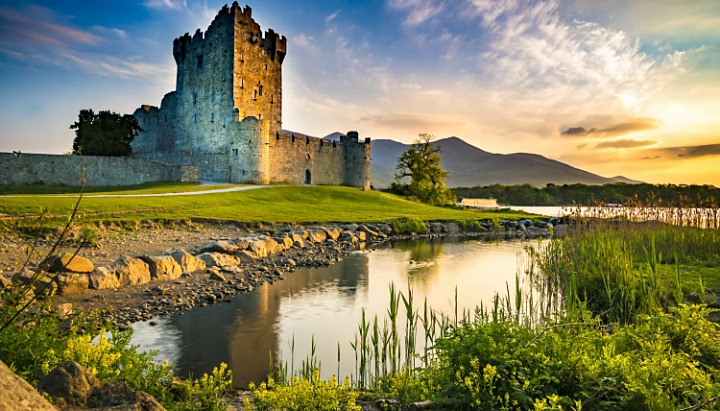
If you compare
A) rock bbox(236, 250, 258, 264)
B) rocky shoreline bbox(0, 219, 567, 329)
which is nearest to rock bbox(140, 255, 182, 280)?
rocky shoreline bbox(0, 219, 567, 329)

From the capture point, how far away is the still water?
25.0ft

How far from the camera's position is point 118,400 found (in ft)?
11.1

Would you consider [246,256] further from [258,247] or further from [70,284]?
[70,284]

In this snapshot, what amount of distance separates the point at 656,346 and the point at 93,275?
10.6 meters

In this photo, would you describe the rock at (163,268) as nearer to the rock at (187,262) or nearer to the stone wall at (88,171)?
the rock at (187,262)

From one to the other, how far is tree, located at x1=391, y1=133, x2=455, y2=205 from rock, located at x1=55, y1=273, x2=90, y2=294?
133ft

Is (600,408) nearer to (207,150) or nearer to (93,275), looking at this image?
(93,275)

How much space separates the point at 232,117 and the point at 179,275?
1452 inches

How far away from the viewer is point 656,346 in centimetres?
424

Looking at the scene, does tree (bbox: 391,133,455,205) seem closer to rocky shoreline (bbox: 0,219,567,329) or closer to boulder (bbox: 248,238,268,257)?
rocky shoreline (bbox: 0,219,567,329)

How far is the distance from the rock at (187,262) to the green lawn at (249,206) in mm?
2616

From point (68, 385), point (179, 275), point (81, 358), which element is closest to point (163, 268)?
point (179, 275)

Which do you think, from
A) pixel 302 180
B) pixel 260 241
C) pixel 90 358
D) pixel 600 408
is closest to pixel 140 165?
pixel 302 180

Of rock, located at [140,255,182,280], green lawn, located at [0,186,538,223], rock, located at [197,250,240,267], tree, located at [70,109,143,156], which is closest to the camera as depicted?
rock, located at [140,255,182,280]
